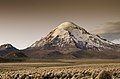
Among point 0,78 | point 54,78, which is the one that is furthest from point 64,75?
point 0,78

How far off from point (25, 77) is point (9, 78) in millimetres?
2142

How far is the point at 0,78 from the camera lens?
44.3 metres

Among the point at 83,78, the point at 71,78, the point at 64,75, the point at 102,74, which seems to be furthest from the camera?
the point at 64,75

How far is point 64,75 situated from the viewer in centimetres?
4178

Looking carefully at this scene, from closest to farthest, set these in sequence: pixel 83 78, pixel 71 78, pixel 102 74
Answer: pixel 102 74, pixel 83 78, pixel 71 78

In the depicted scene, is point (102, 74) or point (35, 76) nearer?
point (102, 74)

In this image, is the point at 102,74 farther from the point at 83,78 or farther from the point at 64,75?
the point at 64,75

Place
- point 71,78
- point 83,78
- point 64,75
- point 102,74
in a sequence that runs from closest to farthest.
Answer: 1. point 102,74
2. point 83,78
3. point 71,78
4. point 64,75

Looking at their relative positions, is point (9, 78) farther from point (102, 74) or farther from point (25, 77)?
point (102, 74)

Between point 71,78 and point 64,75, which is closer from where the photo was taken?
point 71,78

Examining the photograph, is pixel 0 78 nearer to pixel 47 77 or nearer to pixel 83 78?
pixel 47 77

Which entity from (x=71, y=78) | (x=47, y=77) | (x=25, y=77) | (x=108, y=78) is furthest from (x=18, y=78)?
(x=108, y=78)

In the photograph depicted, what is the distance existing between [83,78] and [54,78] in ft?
23.4

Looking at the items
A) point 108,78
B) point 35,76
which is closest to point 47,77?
point 35,76
